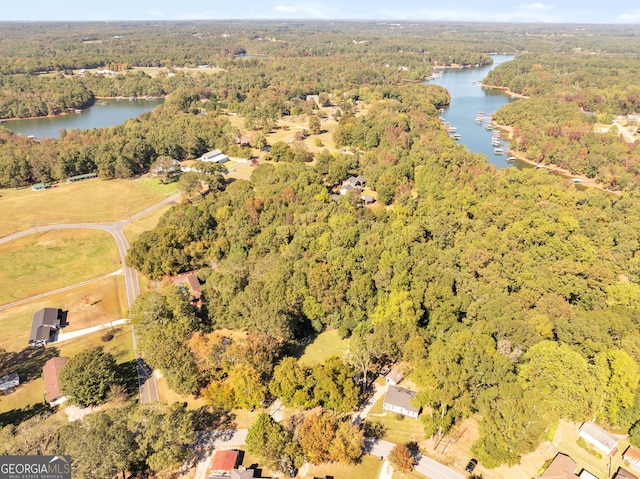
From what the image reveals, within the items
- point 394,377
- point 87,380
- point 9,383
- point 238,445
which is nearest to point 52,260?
point 9,383

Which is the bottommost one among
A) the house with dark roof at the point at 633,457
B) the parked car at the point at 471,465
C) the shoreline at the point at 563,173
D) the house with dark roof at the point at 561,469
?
the parked car at the point at 471,465

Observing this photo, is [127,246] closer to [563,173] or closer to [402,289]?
[402,289]

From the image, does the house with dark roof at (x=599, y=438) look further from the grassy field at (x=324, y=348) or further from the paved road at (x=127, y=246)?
the paved road at (x=127, y=246)

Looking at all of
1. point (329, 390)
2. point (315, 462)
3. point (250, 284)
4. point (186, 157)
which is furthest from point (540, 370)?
point (186, 157)

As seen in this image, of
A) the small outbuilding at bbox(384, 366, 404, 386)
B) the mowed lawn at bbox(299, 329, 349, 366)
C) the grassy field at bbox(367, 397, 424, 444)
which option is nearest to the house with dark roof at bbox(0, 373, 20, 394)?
the mowed lawn at bbox(299, 329, 349, 366)

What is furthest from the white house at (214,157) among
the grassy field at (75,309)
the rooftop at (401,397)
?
the rooftop at (401,397)
